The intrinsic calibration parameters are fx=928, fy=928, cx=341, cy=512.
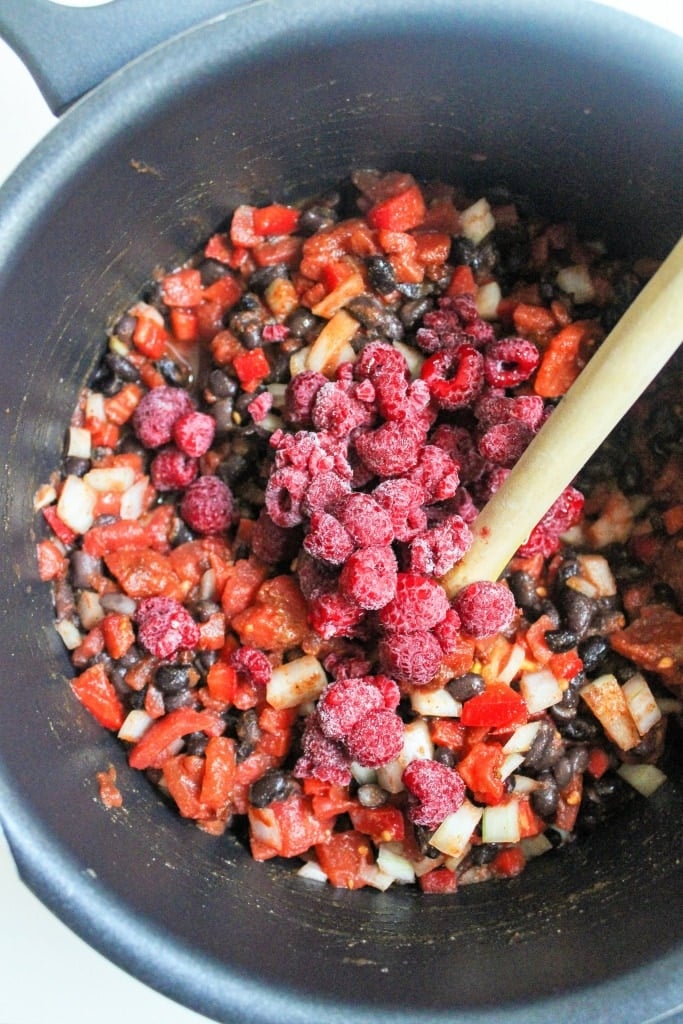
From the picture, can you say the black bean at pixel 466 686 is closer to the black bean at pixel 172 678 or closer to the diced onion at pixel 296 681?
the diced onion at pixel 296 681

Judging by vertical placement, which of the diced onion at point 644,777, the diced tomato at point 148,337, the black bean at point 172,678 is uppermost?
the diced tomato at point 148,337

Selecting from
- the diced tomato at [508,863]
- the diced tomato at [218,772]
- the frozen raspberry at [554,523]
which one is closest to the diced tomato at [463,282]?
the frozen raspberry at [554,523]

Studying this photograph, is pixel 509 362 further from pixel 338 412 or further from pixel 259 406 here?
pixel 259 406

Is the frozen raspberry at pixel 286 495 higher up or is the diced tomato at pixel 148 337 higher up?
the diced tomato at pixel 148 337

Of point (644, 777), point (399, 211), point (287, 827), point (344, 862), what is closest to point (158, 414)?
point (399, 211)

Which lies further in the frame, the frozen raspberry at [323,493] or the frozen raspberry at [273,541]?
the frozen raspberry at [273,541]

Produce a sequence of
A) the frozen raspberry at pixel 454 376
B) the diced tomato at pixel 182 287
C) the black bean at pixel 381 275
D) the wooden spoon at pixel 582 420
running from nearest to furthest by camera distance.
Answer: the wooden spoon at pixel 582 420
the frozen raspberry at pixel 454 376
the black bean at pixel 381 275
the diced tomato at pixel 182 287

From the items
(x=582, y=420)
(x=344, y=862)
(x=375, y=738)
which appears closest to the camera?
(x=582, y=420)

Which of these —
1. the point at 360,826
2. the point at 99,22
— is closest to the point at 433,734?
the point at 360,826
